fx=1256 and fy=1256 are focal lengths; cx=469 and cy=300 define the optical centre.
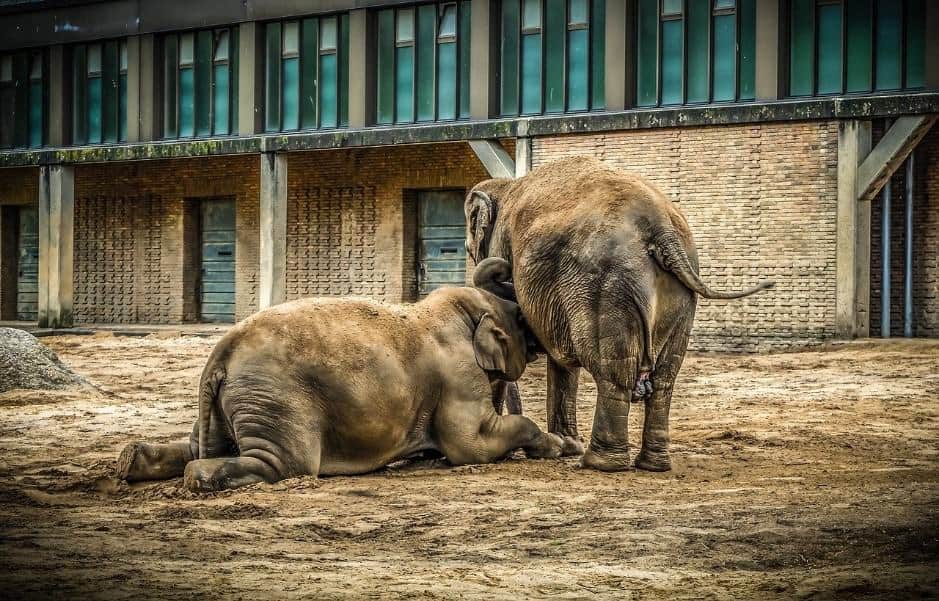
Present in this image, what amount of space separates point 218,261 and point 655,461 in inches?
804

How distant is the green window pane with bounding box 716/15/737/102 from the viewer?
1998cm

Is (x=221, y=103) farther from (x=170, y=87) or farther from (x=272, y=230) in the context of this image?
(x=272, y=230)

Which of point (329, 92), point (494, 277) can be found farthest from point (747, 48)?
point (494, 277)

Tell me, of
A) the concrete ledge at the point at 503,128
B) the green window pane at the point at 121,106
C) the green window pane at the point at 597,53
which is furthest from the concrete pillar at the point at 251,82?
the green window pane at the point at 597,53

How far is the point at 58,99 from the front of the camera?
27797 millimetres


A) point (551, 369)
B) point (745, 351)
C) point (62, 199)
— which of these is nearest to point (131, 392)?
point (551, 369)

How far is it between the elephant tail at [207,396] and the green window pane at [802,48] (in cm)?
1395

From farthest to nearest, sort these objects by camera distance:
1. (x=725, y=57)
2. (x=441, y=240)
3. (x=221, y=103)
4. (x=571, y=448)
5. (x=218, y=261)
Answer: (x=218, y=261), (x=221, y=103), (x=441, y=240), (x=725, y=57), (x=571, y=448)

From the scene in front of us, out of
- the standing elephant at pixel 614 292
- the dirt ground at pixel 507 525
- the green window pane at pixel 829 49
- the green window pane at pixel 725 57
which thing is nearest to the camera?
the dirt ground at pixel 507 525

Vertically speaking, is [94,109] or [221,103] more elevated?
[94,109]

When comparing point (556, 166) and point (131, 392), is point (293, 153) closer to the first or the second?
point (131, 392)

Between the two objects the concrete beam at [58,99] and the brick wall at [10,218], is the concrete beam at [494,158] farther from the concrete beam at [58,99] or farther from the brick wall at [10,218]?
the brick wall at [10,218]

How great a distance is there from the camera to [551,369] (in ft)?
31.2

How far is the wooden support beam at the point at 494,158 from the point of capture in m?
21.1
